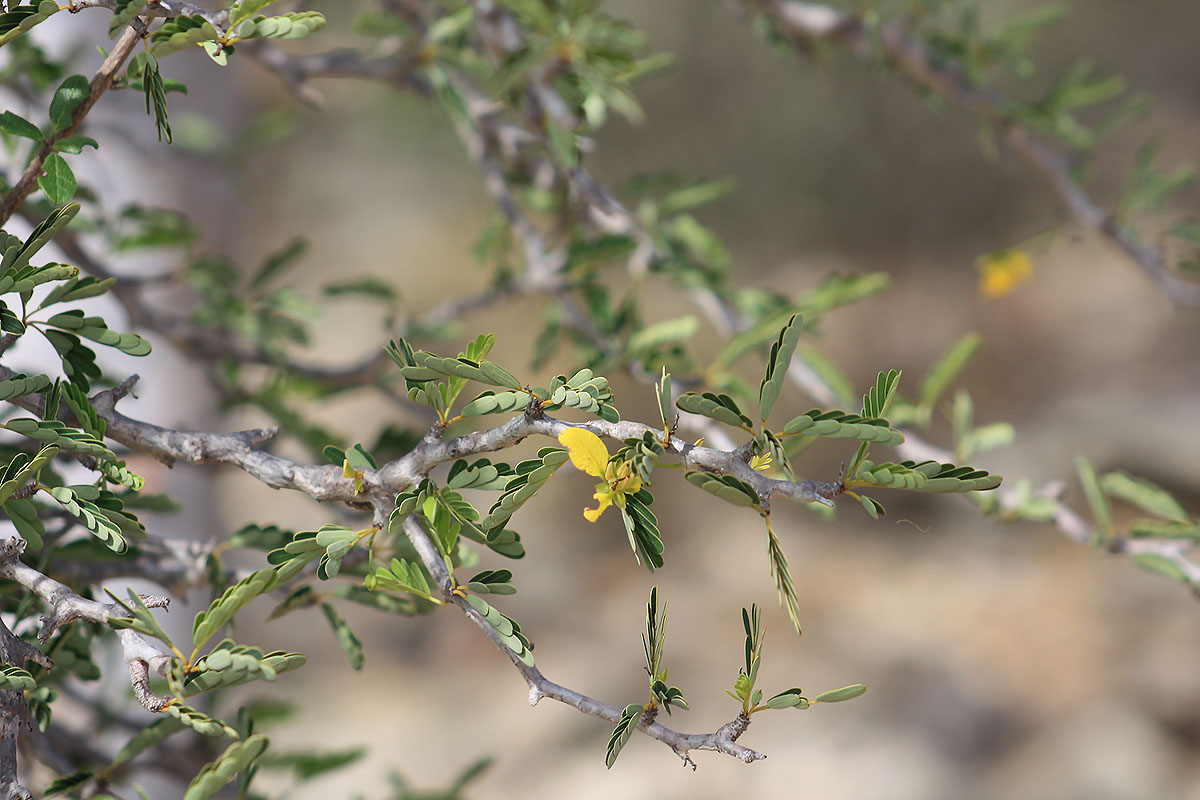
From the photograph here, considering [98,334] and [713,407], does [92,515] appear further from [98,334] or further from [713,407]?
[713,407]

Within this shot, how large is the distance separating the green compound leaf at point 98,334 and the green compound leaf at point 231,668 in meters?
0.17

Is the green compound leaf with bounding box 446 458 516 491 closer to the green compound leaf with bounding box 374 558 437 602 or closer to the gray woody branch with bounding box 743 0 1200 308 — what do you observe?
the green compound leaf with bounding box 374 558 437 602

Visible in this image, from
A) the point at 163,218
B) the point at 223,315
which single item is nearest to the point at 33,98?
the point at 163,218

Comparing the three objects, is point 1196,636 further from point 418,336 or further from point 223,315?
point 223,315

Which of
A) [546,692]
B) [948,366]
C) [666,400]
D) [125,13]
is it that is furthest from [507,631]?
[948,366]

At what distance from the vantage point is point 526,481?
0.39m

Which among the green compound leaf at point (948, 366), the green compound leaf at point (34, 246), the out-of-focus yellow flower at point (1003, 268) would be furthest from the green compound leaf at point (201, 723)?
the out-of-focus yellow flower at point (1003, 268)

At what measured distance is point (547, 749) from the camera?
8.66 ft

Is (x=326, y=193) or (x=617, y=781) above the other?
(x=326, y=193)

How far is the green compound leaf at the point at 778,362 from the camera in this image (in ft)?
1.21

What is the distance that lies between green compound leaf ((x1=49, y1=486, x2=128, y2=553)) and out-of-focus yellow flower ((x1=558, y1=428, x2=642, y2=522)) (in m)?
0.22

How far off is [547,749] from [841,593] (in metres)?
1.20

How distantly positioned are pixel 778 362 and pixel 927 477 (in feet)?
0.28

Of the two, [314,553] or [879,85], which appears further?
[879,85]
